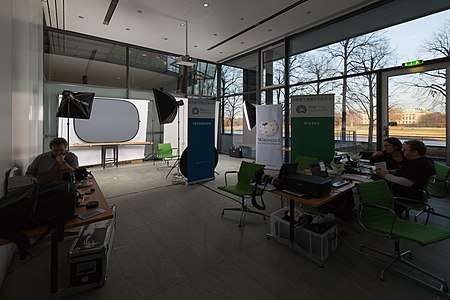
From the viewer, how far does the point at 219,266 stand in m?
2.33

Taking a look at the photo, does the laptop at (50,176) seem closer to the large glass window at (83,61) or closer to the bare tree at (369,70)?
the large glass window at (83,61)

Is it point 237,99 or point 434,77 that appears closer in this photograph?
point 434,77

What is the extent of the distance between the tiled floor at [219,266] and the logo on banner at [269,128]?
4.11 m

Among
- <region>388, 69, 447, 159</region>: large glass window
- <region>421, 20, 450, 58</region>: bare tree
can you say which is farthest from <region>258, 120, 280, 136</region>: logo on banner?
<region>421, 20, 450, 58</region>: bare tree

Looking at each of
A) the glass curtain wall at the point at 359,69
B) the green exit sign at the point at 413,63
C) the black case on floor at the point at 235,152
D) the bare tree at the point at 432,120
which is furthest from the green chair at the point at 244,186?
the black case on floor at the point at 235,152

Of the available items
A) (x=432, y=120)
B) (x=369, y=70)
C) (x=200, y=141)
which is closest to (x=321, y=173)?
(x=200, y=141)

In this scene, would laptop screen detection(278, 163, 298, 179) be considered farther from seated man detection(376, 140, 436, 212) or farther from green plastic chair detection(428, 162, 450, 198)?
green plastic chair detection(428, 162, 450, 198)

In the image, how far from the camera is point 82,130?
266 inches

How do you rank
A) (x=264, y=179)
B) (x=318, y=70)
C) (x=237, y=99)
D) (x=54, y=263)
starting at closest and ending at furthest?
(x=54, y=263) < (x=264, y=179) < (x=318, y=70) < (x=237, y=99)

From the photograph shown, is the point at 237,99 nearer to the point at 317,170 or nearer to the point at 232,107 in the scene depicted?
the point at 232,107

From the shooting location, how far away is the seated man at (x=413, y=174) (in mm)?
2676

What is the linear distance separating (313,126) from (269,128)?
7.98 feet

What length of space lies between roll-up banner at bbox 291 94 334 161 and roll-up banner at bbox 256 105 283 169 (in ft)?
5.83

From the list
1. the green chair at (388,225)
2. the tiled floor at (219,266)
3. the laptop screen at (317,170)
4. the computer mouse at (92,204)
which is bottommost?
the tiled floor at (219,266)
